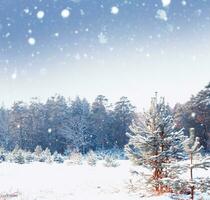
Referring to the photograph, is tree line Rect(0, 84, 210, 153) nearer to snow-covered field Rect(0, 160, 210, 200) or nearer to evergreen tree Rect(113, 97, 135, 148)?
evergreen tree Rect(113, 97, 135, 148)

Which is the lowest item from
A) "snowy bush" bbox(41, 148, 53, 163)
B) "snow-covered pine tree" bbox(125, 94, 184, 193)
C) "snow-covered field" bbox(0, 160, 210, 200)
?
"snow-covered field" bbox(0, 160, 210, 200)

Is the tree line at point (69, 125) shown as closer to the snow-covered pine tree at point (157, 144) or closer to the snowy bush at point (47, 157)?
the snowy bush at point (47, 157)

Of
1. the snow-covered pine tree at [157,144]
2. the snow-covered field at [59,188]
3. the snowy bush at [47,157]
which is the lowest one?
the snow-covered field at [59,188]

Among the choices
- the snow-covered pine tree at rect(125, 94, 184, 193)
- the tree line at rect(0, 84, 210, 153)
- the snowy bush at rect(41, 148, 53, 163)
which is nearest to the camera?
the snow-covered pine tree at rect(125, 94, 184, 193)

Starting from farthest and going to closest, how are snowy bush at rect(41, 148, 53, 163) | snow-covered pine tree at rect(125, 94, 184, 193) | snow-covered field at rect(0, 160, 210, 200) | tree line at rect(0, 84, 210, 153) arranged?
tree line at rect(0, 84, 210, 153) → snowy bush at rect(41, 148, 53, 163) → snow-covered field at rect(0, 160, 210, 200) → snow-covered pine tree at rect(125, 94, 184, 193)

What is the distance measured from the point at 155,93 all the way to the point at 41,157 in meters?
29.1

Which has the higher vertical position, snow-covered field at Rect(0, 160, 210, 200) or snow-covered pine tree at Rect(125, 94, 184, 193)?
snow-covered pine tree at Rect(125, 94, 184, 193)

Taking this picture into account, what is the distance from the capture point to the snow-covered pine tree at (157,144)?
16.0 m

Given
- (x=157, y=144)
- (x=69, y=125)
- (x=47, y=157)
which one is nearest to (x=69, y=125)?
(x=69, y=125)

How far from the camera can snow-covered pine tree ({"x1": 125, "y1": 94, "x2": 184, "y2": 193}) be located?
1599 cm

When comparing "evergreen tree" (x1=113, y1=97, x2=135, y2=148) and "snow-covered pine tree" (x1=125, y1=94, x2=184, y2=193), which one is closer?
"snow-covered pine tree" (x1=125, y1=94, x2=184, y2=193)

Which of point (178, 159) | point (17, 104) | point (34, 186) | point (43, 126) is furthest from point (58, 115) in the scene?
point (178, 159)

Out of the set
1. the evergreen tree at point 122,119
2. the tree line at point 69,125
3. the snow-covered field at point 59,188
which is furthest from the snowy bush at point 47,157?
the evergreen tree at point 122,119

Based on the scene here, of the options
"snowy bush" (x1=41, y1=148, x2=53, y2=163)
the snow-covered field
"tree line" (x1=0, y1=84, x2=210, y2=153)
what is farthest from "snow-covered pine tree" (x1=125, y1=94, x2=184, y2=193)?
"tree line" (x1=0, y1=84, x2=210, y2=153)
